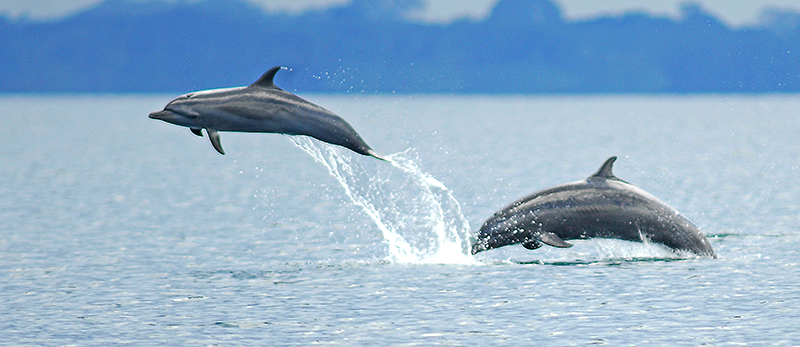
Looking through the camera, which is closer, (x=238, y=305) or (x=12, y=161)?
(x=238, y=305)

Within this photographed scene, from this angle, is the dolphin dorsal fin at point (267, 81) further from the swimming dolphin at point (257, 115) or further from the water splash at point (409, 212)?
the water splash at point (409, 212)

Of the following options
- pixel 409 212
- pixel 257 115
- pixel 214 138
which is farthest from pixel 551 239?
pixel 409 212

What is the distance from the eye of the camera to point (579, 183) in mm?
21078

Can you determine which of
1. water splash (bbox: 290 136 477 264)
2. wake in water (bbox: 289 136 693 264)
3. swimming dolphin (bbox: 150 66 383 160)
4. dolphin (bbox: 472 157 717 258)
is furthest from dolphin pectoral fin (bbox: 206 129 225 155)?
dolphin (bbox: 472 157 717 258)

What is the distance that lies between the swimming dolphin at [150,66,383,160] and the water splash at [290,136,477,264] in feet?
3.53

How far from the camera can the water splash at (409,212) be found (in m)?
23.2

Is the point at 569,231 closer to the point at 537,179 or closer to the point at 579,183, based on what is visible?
the point at 579,183

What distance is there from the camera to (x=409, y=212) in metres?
38.3

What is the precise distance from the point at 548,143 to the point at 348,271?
85.4 meters

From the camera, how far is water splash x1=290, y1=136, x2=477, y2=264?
76.1 ft

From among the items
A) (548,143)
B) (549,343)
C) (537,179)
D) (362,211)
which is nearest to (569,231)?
(549,343)

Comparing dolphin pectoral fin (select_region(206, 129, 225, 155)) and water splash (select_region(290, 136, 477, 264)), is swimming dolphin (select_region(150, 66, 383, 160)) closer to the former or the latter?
dolphin pectoral fin (select_region(206, 129, 225, 155))

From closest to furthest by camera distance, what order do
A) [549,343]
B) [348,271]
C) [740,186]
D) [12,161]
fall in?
[549,343], [348,271], [740,186], [12,161]

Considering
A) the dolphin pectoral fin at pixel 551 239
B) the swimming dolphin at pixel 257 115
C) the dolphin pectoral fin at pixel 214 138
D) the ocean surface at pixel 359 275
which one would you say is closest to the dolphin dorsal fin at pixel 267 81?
the swimming dolphin at pixel 257 115
